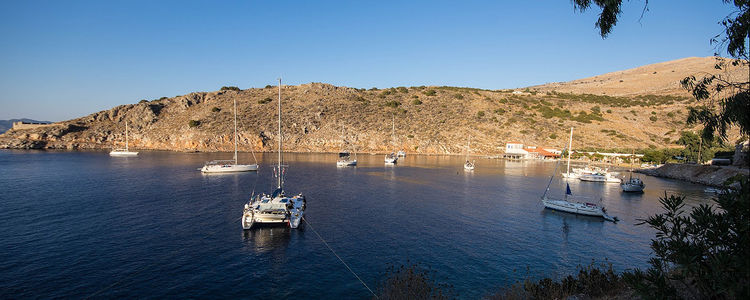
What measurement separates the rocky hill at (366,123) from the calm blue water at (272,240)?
242 ft

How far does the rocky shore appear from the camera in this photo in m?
59.4

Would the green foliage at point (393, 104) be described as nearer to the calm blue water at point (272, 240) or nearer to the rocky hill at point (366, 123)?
the rocky hill at point (366, 123)

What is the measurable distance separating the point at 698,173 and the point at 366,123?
3496 inches

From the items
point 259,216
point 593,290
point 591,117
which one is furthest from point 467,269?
point 591,117

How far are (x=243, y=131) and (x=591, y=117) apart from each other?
120862mm

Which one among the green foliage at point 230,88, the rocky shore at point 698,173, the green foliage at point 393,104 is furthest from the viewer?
the green foliage at point 230,88

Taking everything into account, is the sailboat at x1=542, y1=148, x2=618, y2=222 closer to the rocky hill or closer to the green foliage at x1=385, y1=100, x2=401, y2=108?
the rocky hill

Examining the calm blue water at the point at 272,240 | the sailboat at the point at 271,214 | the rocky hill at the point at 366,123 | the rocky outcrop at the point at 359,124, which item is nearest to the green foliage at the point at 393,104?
the rocky outcrop at the point at 359,124

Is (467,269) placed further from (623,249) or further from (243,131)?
(243,131)

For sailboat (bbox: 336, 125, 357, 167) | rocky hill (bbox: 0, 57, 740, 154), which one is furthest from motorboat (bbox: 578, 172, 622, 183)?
rocky hill (bbox: 0, 57, 740, 154)

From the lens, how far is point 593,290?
15.1 m

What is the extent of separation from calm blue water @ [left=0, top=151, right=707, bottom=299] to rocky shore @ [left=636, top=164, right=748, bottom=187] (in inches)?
669

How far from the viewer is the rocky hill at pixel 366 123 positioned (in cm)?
11975

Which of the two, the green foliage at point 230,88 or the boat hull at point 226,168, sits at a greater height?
the green foliage at point 230,88
